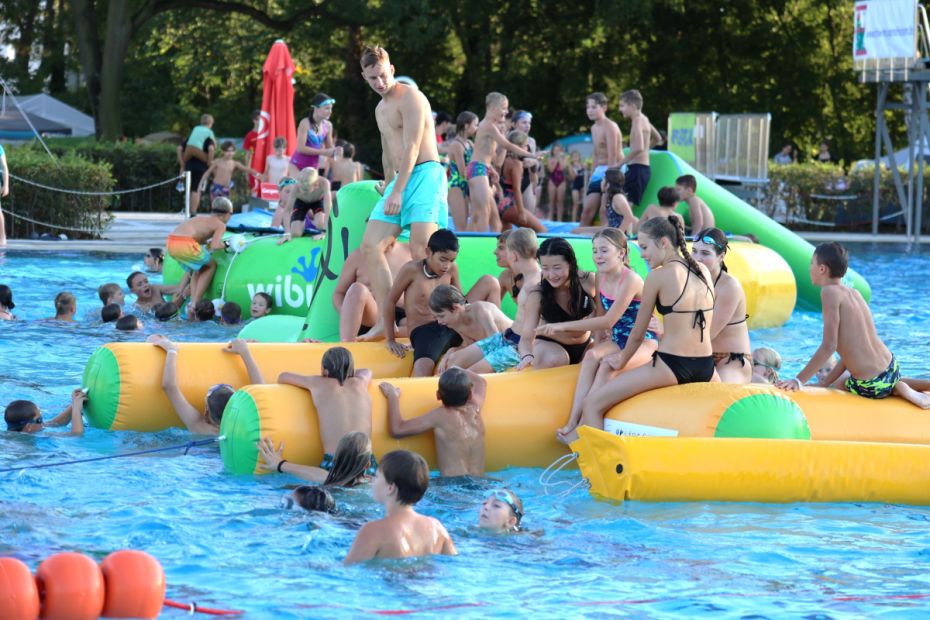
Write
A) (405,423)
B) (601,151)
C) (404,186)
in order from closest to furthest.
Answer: (405,423) → (404,186) → (601,151)

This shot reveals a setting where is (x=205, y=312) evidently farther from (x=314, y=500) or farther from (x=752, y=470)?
(x=752, y=470)

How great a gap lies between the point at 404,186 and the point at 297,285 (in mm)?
3593

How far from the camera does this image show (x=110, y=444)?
7.09m

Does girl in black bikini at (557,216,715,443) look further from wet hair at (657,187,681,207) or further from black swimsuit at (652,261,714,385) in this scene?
wet hair at (657,187,681,207)

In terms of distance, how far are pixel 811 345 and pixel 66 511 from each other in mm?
7530

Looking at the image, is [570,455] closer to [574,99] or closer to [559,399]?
[559,399]

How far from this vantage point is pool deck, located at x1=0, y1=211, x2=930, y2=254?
51.7 feet

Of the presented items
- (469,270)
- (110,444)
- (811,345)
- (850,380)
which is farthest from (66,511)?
(811,345)

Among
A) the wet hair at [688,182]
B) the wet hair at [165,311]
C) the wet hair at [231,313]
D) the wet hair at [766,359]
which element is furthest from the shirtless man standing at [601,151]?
the wet hair at [766,359]

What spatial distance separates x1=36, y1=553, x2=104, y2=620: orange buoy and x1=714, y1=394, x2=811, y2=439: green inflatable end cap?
3.22 meters

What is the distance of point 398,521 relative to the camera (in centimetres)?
492

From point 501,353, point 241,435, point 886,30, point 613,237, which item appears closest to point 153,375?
point 241,435

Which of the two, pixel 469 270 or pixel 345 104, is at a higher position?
pixel 345 104

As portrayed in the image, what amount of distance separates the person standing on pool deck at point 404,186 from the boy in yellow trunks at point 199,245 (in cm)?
427
